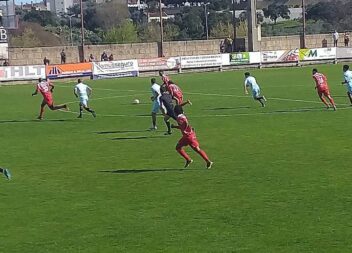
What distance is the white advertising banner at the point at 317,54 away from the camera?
6850 cm

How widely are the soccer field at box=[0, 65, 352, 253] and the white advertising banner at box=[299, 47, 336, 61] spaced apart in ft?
112

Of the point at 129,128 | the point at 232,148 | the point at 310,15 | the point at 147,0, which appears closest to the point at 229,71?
the point at 129,128

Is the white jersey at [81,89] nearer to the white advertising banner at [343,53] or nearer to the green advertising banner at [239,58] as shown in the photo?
the green advertising banner at [239,58]

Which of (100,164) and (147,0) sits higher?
(147,0)

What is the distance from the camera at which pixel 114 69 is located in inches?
2408

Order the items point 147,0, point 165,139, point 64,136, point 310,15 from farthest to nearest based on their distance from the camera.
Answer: point 147,0
point 310,15
point 64,136
point 165,139

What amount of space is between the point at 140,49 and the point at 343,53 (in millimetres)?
18274

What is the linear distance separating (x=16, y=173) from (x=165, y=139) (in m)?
6.90

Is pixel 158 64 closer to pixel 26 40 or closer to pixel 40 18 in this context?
pixel 26 40

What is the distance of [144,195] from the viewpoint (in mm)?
16688

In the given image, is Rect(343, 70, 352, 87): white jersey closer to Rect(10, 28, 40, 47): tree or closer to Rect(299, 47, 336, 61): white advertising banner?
Rect(299, 47, 336, 61): white advertising banner

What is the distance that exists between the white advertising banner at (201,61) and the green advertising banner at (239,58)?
18.7 inches

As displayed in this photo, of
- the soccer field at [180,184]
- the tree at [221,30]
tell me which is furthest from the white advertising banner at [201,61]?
the tree at [221,30]

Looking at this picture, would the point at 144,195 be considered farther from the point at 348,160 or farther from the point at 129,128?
the point at 129,128
